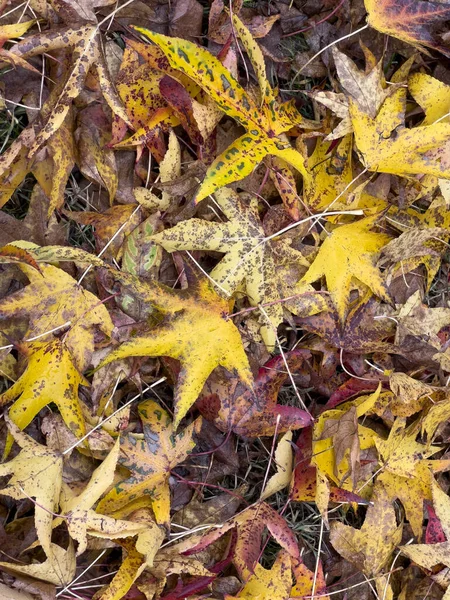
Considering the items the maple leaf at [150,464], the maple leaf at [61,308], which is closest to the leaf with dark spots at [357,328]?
the maple leaf at [150,464]

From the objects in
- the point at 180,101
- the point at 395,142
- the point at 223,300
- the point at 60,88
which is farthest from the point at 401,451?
the point at 60,88

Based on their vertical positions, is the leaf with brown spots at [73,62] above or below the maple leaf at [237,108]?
above

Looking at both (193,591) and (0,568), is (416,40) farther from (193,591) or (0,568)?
(0,568)

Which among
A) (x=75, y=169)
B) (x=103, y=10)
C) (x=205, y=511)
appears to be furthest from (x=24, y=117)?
(x=205, y=511)

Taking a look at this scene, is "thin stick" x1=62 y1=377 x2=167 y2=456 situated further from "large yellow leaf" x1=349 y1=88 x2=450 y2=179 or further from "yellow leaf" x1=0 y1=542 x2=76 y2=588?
"large yellow leaf" x1=349 y1=88 x2=450 y2=179

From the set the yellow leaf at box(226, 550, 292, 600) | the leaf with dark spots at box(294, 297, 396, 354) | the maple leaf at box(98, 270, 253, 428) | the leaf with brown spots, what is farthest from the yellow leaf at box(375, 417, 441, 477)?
the leaf with brown spots

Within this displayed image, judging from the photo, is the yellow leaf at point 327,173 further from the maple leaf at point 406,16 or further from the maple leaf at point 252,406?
the maple leaf at point 252,406
